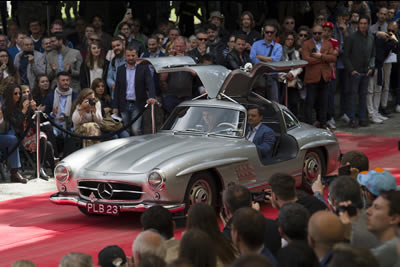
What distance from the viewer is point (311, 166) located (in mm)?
11805

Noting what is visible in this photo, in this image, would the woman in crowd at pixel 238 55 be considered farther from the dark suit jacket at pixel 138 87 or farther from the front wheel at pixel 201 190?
the front wheel at pixel 201 190

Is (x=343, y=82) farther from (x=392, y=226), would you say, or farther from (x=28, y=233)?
(x=392, y=226)

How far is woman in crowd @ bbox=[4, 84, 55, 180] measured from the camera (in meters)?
13.1

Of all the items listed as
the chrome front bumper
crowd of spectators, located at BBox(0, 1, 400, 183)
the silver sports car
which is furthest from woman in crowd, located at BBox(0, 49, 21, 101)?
the chrome front bumper

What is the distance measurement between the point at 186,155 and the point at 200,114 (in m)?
1.42

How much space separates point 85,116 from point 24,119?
955 mm

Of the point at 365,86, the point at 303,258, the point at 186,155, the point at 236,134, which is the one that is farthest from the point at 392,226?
the point at 365,86

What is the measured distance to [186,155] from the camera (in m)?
10.0

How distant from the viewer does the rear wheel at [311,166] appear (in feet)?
38.4

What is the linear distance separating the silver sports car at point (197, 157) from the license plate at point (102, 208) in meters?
0.01

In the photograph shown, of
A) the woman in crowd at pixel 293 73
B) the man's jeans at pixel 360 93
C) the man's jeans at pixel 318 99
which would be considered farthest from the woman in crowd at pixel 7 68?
the man's jeans at pixel 360 93

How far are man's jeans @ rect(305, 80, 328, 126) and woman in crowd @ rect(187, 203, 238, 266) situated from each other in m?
10.6

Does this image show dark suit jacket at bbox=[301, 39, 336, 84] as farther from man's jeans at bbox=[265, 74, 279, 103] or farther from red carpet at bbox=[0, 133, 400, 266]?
red carpet at bbox=[0, 133, 400, 266]

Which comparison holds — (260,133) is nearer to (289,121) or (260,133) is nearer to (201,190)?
(289,121)
